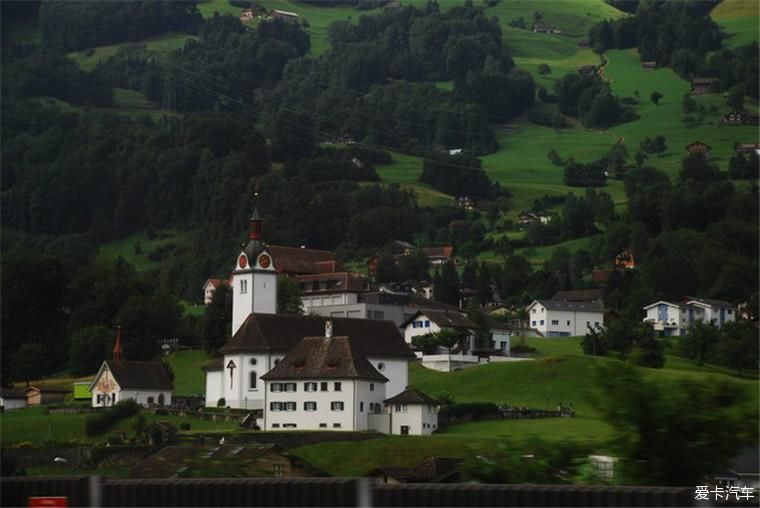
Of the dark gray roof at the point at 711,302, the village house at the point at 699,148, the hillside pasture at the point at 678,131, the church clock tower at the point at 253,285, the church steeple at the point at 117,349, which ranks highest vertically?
the hillside pasture at the point at 678,131

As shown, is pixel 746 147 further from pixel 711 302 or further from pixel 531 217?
pixel 711 302

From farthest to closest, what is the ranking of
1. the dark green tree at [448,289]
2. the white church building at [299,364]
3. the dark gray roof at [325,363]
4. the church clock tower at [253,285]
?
1. the dark green tree at [448,289]
2. the church clock tower at [253,285]
3. the dark gray roof at [325,363]
4. the white church building at [299,364]

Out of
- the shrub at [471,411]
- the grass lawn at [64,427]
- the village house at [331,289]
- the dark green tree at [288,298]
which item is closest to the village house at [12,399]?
the grass lawn at [64,427]

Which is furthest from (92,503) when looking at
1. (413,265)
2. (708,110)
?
(708,110)

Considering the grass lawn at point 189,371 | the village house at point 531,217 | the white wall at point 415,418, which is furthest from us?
the village house at point 531,217

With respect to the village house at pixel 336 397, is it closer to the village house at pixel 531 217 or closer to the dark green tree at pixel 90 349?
the dark green tree at pixel 90 349

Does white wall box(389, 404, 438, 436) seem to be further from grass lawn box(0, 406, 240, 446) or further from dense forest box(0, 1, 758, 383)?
dense forest box(0, 1, 758, 383)
